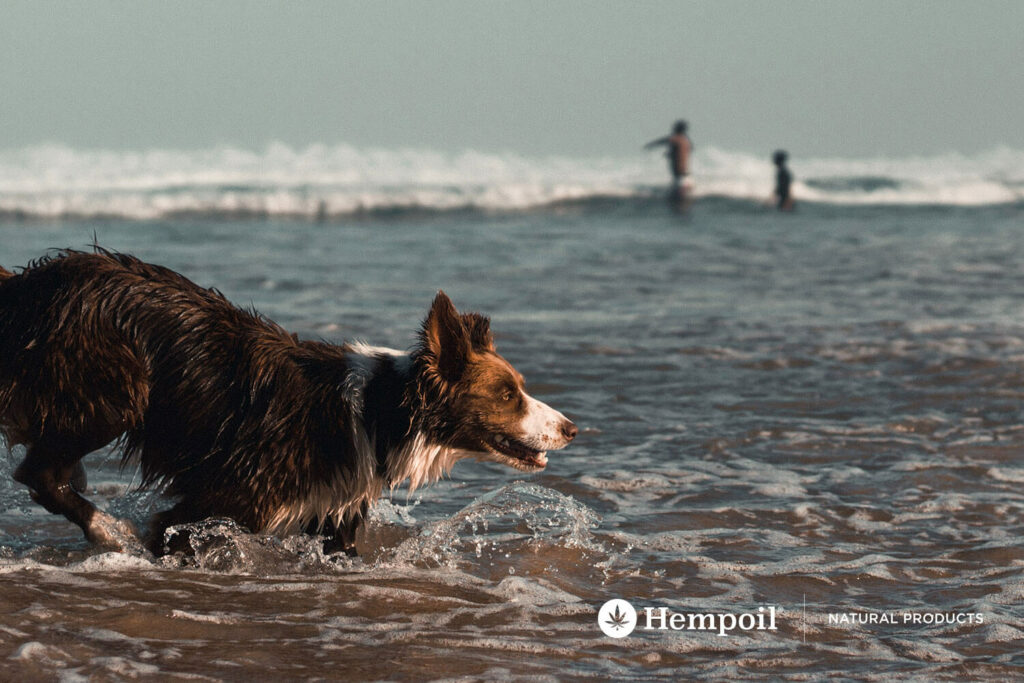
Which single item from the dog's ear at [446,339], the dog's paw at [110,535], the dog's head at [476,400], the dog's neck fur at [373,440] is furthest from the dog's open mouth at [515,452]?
the dog's paw at [110,535]

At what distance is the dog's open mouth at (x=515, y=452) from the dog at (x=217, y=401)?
42mm

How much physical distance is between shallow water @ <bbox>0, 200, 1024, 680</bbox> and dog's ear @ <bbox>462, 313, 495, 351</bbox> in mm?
1035

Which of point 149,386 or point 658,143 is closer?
point 149,386

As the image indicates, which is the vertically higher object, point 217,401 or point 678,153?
point 678,153

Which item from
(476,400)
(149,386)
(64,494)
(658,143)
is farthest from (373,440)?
(658,143)

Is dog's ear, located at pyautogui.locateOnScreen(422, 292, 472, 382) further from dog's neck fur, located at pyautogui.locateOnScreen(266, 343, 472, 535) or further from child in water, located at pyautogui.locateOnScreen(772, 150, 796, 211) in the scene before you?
child in water, located at pyautogui.locateOnScreen(772, 150, 796, 211)

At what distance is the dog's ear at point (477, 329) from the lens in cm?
573

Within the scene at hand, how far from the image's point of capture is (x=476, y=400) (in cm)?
570

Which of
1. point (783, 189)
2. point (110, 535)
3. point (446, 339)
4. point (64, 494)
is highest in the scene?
point (783, 189)

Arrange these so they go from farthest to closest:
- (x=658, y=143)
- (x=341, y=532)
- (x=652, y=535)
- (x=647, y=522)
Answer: (x=658, y=143) → (x=647, y=522) → (x=652, y=535) → (x=341, y=532)

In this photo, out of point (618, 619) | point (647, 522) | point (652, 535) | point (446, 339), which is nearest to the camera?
point (618, 619)

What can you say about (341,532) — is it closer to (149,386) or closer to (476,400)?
(476,400)

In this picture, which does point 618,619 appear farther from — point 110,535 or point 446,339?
point 110,535

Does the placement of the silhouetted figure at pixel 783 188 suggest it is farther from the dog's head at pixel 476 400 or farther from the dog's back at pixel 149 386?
the dog's back at pixel 149 386
